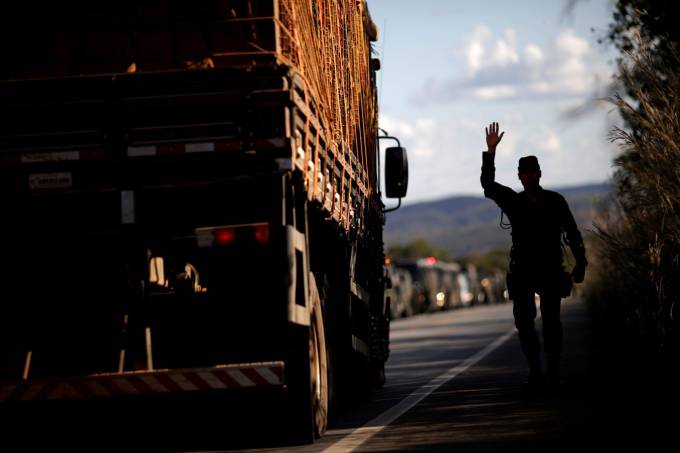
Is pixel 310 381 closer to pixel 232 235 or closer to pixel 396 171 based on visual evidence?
pixel 232 235

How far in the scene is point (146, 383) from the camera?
10.1 meters

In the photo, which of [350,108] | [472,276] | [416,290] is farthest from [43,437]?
[472,276]

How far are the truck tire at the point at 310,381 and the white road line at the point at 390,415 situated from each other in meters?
0.23

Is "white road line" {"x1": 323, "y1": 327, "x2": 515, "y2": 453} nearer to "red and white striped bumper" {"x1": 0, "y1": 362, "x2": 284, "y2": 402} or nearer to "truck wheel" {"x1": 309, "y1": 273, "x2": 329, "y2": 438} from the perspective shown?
"truck wheel" {"x1": 309, "y1": 273, "x2": 329, "y2": 438}

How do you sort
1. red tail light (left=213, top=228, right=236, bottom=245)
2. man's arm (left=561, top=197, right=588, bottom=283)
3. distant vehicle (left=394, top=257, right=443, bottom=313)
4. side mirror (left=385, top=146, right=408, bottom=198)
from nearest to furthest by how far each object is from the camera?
red tail light (left=213, top=228, right=236, bottom=245)
man's arm (left=561, top=197, right=588, bottom=283)
side mirror (left=385, top=146, right=408, bottom=198)
distant vehicle (left=394, top=257, right=443, bottom=313)

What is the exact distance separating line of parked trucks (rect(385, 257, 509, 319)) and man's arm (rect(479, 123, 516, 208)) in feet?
144

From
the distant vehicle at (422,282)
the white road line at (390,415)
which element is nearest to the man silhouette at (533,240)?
the white road line at (390,415)

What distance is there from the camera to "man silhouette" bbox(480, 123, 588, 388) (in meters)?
13.7

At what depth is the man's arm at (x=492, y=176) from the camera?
1363 centimetres

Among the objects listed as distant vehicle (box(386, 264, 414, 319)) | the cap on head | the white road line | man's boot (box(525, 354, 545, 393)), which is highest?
the cap on head

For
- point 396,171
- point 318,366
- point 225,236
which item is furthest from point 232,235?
point 396,171

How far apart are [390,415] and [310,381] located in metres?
2.67

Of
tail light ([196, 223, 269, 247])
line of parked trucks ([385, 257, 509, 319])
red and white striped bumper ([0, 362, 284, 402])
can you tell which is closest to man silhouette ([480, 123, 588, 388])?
tail light ([196, 223, 269, 247])

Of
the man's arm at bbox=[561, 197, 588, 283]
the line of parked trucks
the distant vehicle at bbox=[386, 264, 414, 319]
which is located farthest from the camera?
the line of parked trucks
